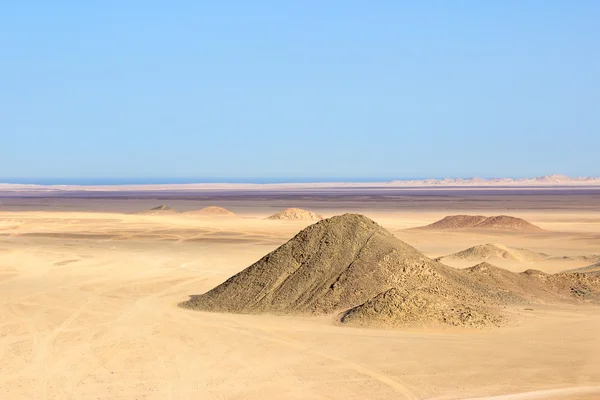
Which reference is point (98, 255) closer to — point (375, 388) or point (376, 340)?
point (376, 340)

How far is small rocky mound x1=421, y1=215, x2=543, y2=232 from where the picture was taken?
161ft

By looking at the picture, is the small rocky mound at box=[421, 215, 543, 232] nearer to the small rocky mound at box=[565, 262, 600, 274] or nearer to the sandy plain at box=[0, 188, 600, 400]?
the small rocky mound at box=[565, 262, 600, 274]

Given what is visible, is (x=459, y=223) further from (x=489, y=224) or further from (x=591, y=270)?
(x=591, y=270)

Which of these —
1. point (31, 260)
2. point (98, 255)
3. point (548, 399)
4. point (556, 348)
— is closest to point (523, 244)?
point (98, 255)

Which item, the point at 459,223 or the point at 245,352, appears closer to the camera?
the point at 245,352

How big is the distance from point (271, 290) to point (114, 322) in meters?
3.62

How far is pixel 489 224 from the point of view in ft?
166

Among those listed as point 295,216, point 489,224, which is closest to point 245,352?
point 489,224

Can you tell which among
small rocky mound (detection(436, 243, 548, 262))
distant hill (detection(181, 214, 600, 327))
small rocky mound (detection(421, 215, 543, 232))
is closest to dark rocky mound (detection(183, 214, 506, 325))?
distant hill (detection(181, 214, 600, 327))

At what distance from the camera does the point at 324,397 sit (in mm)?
11469

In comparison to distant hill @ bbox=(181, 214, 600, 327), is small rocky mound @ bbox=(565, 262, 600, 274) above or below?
below

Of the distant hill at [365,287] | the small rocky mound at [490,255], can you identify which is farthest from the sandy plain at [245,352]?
the small rocky mound at [490,255]

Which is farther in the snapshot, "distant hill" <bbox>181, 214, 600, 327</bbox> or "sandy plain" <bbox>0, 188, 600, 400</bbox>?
"distant hill" <bbox>181, 214, 600, 327</bbox>

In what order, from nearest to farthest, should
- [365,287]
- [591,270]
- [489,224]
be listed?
[365,287] → [591,270] → [489,224]
